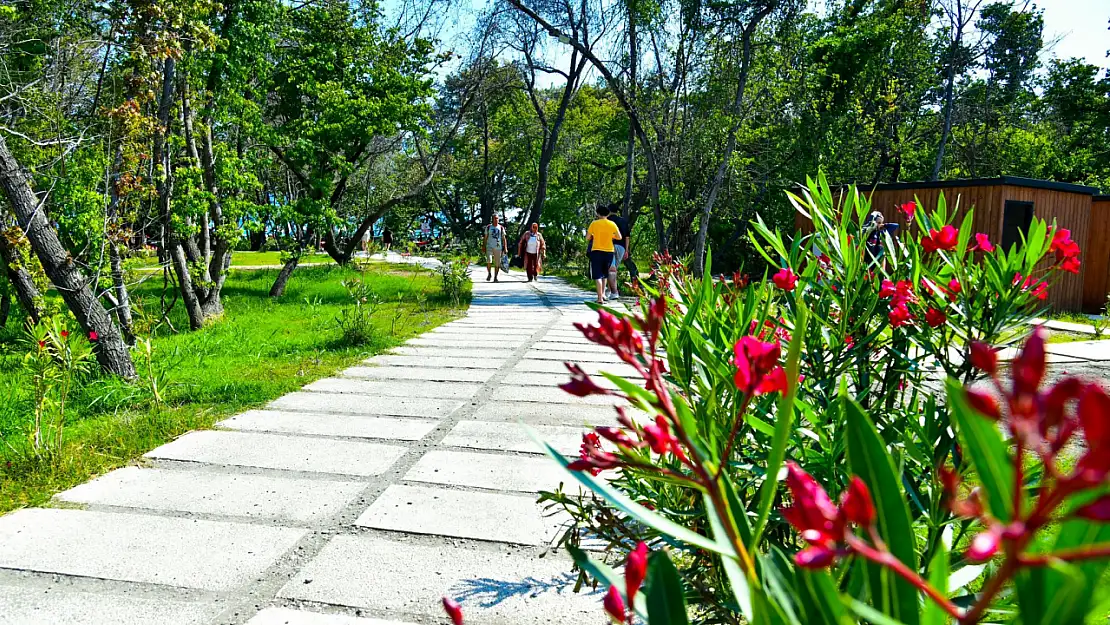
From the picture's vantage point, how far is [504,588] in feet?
8.03

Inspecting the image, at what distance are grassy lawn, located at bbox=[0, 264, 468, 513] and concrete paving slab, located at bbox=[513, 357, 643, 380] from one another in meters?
1.51

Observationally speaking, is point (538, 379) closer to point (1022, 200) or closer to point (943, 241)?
point (943, 241)

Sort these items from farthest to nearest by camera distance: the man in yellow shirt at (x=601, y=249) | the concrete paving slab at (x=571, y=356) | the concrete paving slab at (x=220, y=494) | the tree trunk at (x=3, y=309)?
the man in yellow shirt at (x=601, y=249) → the tree trunk at (x=3, y=309) → the concrete paving slab at (x=571, y=356) → the concrete paving slab at (x=220, y=494)

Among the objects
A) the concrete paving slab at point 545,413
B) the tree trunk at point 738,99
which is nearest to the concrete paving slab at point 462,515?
the concrete paving slab at point 545,413

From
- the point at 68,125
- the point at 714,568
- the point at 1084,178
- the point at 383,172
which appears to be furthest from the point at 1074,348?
the point at 383,172

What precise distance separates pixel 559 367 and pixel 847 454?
5.70 meters

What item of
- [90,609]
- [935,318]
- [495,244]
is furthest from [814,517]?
[495,244]

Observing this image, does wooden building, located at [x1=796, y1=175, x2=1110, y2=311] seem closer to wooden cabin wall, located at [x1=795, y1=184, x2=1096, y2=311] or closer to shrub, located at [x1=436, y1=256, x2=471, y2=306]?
wooden cabin wall, located at [x1=795, y1=184, x2=1096, y2=311]

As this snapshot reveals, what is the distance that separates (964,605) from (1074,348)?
27.4ft

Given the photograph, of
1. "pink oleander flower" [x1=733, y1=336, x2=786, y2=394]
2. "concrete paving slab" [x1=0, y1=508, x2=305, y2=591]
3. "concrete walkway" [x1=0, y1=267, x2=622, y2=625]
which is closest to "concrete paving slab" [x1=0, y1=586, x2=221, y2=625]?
"concrete walkway" [x1=0, y1=267, x2=622, y2=625]

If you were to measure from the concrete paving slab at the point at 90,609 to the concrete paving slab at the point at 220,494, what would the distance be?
26.6 inches

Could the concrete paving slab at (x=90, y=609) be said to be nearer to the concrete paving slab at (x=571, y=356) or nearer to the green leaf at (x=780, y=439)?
the green leaf at (x=780, y=439)

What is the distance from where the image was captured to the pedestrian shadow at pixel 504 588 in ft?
7.79

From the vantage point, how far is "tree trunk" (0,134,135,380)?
4.95 metres
